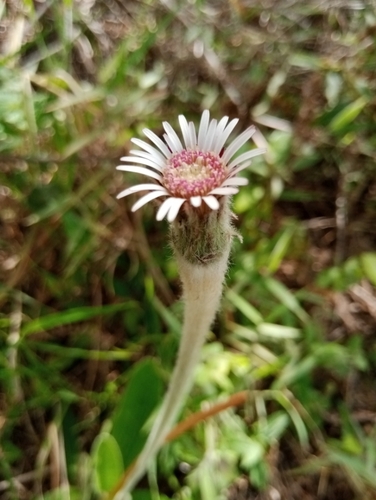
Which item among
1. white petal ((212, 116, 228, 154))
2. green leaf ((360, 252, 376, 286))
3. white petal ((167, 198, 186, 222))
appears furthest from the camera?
green leaf ((360, 252, 376, 286))

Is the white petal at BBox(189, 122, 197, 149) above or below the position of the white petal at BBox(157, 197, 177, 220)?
above

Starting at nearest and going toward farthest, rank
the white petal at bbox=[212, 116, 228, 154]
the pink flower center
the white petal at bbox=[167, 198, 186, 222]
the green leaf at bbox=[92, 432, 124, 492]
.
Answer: the white petal at bbox=[167, 198, 186, 222]
the pink flower center
the white petal at bbox=[212, 116, 228, 154]
the green leaf at bbox=[92, 432, 124, 492]

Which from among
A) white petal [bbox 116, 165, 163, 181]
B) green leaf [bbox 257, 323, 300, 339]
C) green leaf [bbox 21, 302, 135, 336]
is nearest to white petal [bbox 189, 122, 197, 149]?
white petal [bbox 116, 165, 163, 181]

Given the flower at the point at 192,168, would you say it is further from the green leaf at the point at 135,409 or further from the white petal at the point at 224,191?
the green leaf at the point at 135,409

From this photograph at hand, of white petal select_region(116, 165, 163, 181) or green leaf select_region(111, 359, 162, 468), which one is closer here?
white petal select_region(116, 165, 163, 181)

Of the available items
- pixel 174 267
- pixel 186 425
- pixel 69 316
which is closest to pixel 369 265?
pixel 174 267

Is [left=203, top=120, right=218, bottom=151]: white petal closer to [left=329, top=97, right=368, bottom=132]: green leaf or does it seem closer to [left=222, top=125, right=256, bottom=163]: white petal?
[left=222, top=125, right=256, bottom=163]: white petal

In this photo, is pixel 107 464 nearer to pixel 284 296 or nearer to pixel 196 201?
pixel 284 296

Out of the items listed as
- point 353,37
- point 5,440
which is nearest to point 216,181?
point 5,440
